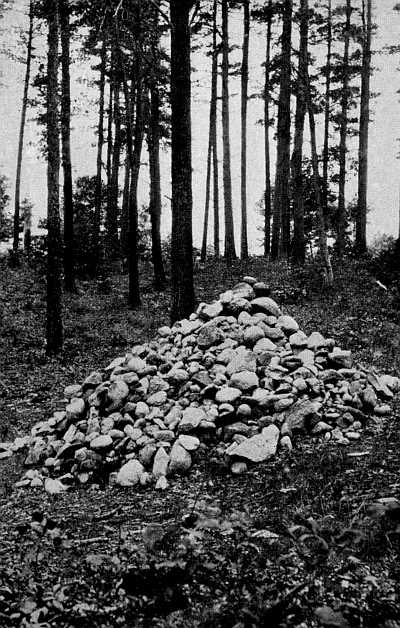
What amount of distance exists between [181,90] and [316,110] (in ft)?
41.2

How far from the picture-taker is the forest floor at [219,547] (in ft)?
8.51

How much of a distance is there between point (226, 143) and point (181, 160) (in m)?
10.7

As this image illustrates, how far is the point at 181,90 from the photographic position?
8.66m

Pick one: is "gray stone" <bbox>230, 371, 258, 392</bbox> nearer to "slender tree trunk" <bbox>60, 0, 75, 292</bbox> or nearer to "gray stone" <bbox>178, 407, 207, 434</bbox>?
"gray stone" <bbox>178, 407, 207, 434</bbox>

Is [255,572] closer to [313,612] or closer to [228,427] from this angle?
[313,612]

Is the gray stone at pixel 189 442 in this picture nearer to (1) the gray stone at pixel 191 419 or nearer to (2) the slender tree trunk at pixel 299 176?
(1) the gray stone at pixel 191 419

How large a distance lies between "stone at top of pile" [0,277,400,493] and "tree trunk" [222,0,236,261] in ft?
41.2

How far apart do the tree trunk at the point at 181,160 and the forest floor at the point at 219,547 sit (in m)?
3.76

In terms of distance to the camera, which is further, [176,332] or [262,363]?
[176,332]

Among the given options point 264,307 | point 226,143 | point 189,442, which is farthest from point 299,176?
point 189,442

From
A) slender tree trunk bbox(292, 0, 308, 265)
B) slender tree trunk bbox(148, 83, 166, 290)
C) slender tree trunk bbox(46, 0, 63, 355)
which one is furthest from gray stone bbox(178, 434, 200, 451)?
slender tree trunk bbox(148, 83, 166, 290)

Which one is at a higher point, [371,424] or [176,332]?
[176,332]

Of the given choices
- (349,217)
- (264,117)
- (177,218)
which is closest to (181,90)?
(177,218)

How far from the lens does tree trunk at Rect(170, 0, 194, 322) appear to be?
28.2 ft
